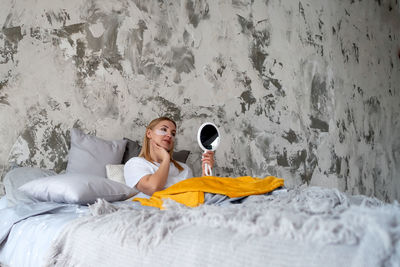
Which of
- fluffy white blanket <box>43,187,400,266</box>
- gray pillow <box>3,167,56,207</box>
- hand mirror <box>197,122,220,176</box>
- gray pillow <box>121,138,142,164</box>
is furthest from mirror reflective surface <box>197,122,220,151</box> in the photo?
fluffy white blanket <box>43,187,400,266</box>

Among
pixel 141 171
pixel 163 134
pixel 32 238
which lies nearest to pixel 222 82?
pixel 163 134

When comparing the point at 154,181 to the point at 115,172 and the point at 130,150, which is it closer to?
the point at 115,172

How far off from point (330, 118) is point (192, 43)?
1.54 m

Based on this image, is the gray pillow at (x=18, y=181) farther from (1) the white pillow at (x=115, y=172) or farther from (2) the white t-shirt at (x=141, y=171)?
(2) the white t-shirt at (x=141, y=171)

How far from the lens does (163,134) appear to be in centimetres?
242

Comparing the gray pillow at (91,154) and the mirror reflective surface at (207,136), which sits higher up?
the mirror reflective surface at (207,136)

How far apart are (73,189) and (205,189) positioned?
0.55m

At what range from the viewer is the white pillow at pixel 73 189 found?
156cm

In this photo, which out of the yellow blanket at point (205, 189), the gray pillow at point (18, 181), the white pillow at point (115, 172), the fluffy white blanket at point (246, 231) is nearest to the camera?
the fluffy white blanket at point (246, 231)

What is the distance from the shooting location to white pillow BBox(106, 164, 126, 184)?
2219 millimetres

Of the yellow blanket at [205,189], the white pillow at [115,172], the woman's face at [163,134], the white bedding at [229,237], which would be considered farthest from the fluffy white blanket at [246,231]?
the woman's face at [163,134]

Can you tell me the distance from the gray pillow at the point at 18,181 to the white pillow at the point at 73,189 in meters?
0.13

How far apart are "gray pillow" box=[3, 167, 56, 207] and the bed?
0.41 meters

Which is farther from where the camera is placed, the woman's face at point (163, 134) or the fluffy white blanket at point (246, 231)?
the woman's face at point (163, 134)
